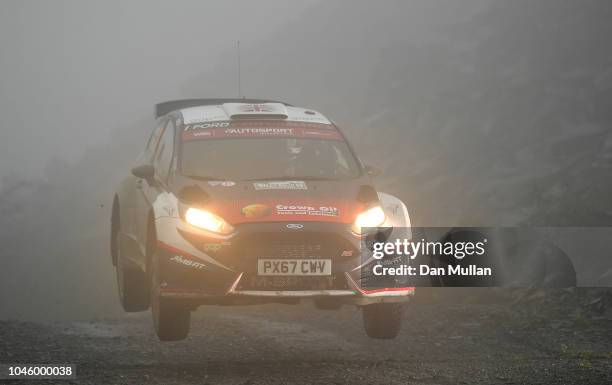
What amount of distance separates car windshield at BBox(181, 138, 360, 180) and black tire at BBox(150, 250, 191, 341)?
1.00 m

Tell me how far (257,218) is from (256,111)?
6.09 ft

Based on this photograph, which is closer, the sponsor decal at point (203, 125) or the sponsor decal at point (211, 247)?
the sponsor decal at point (211, 247)

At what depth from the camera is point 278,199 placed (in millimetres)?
7133

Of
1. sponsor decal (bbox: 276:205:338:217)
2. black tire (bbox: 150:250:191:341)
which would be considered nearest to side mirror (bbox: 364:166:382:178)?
sponsor decal (bbox: 276:205:338:217)

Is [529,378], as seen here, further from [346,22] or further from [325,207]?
[346,22]

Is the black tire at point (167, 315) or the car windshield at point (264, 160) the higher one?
the car windshield at point (264, 160)

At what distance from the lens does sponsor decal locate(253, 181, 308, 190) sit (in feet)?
24.1

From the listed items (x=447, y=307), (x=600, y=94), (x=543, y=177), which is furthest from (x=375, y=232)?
(x=600, y=94)

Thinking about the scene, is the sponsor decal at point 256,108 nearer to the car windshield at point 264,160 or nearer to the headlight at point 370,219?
the car windshield at point 264,160

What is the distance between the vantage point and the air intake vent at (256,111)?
8445 mm

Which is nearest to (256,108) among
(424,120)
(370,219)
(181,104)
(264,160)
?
(264,160)

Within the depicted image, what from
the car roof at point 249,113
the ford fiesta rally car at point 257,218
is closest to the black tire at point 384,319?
the ford fiesta rally car at point 257,218

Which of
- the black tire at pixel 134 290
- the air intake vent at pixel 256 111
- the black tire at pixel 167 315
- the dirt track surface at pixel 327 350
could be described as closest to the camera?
the dirt track surface at pixel 327 350

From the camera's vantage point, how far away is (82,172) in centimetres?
13488
